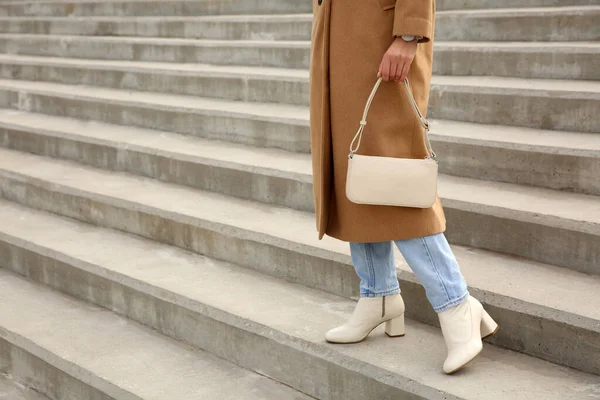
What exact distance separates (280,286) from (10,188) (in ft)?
7.25

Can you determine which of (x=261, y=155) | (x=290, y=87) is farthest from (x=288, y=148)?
(x=290, y=87)

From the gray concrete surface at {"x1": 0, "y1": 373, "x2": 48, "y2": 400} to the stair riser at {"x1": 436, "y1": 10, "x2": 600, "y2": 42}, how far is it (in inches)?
108

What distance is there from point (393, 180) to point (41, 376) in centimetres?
172

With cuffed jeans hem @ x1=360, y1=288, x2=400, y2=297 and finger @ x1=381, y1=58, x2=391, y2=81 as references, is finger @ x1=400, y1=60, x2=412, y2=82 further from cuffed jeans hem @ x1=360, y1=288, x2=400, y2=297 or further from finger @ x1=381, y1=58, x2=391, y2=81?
cuffed jeans hem @ x1=360, y1=288, x2=400, y2=297

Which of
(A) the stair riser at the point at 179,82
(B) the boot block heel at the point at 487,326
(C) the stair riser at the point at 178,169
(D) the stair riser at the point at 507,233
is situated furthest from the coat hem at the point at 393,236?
(A) the stair riser at the point at 179,82

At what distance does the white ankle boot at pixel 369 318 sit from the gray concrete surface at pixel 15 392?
1.32 meters

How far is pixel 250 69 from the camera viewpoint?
16.6 ft

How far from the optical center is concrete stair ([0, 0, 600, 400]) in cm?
264

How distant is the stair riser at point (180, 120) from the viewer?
4207mm

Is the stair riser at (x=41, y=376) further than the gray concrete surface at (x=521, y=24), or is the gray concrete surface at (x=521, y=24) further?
the gray concrete surface at (x=521, y=24)

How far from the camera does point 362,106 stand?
235cm

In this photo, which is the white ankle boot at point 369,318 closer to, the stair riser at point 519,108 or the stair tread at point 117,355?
the stair tread at point 117,355

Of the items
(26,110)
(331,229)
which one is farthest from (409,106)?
(26,110)

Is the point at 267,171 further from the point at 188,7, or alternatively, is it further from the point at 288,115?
the point at 188,7
